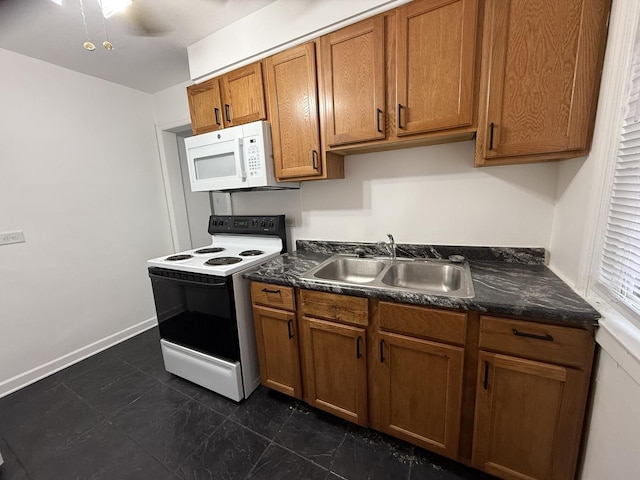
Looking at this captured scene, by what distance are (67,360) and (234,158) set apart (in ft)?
7.48

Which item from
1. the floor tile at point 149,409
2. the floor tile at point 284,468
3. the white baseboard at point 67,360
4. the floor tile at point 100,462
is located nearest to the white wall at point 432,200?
the floor tile at point 284,468

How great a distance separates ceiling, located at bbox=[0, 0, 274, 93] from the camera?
1504 millimetres

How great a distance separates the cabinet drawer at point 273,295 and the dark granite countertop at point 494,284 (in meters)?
0.05

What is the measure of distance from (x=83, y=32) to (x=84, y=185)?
119cm

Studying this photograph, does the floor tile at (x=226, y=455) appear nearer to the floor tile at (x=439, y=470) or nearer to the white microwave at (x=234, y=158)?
the floor tile at (x=439, y=470)

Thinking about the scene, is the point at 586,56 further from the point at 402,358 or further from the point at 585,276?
the point at 402,358

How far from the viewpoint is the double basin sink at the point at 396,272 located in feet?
4.83

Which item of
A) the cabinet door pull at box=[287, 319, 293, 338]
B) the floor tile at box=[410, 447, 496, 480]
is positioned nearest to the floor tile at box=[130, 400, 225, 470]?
the cabinet door pull at box=[287, 319, 293, 338]

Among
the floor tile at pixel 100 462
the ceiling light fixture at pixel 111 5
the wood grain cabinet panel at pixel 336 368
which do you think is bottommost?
the floor tile at pixel 100 462

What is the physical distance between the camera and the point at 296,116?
1631mm

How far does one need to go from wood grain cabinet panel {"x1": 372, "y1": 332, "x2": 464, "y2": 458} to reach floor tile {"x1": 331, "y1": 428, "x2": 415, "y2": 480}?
11 centimetres

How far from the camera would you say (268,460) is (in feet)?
4.40

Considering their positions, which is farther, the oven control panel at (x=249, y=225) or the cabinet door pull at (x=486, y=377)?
the oven control panel at (x=249, y=225)

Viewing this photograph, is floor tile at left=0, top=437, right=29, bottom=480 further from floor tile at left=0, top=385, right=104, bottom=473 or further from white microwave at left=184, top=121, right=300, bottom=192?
white microwave at left=184, top=121, right=300, bottom=192
